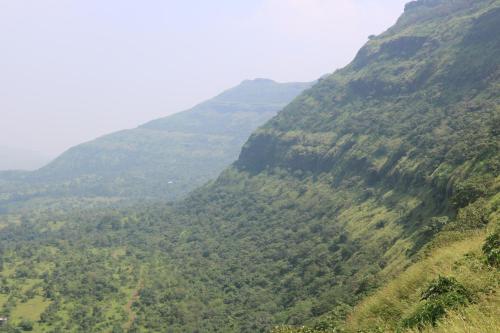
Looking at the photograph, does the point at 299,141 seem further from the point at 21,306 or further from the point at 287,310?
the point at 21,306

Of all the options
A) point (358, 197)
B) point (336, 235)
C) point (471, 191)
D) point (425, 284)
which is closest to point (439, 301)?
point (425, 284)

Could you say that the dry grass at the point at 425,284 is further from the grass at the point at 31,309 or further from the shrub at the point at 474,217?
the grass at the point at 31,309

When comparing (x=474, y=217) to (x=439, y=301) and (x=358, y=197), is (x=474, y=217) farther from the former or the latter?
(x=358, y=197)

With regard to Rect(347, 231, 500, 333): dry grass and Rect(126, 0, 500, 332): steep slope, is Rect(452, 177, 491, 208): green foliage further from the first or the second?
Rect(347, 231, 500, 333): dry grass

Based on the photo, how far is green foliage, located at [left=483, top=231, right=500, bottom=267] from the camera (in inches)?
827

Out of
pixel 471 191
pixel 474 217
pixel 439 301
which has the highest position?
pixel 439 301

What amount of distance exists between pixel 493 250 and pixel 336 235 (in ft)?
292

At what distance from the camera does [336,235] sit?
4289 inches

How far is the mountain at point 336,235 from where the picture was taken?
49.6 m

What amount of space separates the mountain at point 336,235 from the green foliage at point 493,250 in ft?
0.25

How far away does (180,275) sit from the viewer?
441 feet

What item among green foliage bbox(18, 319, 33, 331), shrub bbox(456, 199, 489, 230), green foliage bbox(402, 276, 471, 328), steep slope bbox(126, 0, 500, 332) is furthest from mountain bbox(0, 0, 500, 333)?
green foliage bbox(18, 319, 33, 331)

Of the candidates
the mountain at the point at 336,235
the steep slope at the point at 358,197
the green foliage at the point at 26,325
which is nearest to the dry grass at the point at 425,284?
the mountain at the point at 336,235

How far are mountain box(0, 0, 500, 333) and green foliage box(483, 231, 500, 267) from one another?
76 mm
